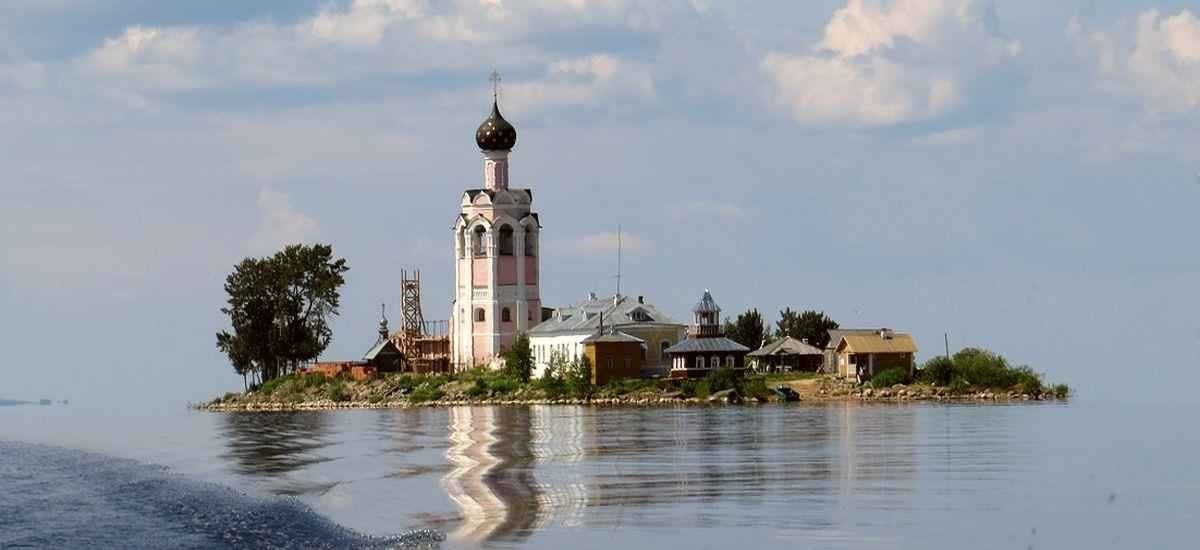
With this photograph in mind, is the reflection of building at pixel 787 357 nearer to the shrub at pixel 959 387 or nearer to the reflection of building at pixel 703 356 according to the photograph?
the reflection of building at pixel 703 356

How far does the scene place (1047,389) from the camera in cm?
9681

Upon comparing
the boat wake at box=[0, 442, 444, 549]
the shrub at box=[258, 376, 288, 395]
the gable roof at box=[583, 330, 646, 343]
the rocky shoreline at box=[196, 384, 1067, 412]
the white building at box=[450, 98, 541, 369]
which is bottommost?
the boat wake at box=[0, 442, 444, 549]

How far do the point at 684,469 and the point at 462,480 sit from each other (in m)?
4.53

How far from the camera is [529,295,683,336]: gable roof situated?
107 m

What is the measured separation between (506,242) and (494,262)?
1.97 meters

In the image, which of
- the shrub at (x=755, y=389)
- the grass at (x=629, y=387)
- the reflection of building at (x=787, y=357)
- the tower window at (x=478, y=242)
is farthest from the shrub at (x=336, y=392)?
the shrub at (x=755, y=389)

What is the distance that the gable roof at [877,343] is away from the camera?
320 ft

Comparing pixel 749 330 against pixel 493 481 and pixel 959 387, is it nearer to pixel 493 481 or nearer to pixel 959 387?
pixel 959 387

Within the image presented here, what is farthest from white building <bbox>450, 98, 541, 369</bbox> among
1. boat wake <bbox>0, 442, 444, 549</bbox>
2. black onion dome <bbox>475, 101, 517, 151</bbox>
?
boat wake <bbox>0, 442, 444, 549</bbox>

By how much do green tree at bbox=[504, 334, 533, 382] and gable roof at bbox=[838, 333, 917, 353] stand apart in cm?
1794

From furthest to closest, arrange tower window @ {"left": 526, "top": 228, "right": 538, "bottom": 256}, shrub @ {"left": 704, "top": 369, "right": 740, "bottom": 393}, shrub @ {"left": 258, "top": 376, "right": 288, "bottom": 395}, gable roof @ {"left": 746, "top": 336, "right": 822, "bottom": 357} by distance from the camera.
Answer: tower window @ {"left": 526, "top": 228, "right": 538, "bottom": 256} < shrub @ {"left": 258, "top": 376, "right": 288, "bottom": 395} < gable roof @ {"left": 746, "top": 336, "right": 822, "bottom": 357} < shrub @ {"left": 704, "top": 369, "right": 740, "bottom": 393}

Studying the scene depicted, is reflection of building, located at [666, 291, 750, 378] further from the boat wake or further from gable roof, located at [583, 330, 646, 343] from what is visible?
the boat wake

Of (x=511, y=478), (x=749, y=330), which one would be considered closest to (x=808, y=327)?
(x=749, y=330)

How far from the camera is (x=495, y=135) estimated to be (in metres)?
115
